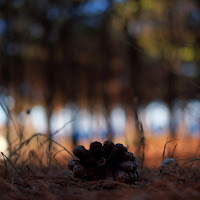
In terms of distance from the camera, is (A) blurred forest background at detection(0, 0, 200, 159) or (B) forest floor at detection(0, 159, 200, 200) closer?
(B) forest floor at detection(0, 159, 200, 200)

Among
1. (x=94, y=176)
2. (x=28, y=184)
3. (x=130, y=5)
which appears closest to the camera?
(x=28, y=184)

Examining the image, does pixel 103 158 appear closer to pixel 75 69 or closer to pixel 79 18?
pixel 79 18

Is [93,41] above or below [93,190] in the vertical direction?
above

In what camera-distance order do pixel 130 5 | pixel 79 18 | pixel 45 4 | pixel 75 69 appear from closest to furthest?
pixel 130 5
pixel 45 4
pixel 79 18
pixel 75 69

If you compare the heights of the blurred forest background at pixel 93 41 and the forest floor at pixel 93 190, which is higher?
the blurred forest background at pixel 93 41

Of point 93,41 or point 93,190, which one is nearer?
point 93,190

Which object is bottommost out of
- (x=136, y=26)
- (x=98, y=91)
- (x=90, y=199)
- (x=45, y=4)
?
(x=90, y=199)

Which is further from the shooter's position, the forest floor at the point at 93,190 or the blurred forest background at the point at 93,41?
the blurred forest background at the point at 93,41

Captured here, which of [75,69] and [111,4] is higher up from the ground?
[111,4]

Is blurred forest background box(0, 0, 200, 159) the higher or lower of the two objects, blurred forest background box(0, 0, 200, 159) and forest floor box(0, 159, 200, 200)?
the higher

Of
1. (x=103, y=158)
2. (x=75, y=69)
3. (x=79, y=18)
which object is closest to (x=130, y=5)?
(x=79, y=18)

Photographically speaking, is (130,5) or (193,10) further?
(193,10)
